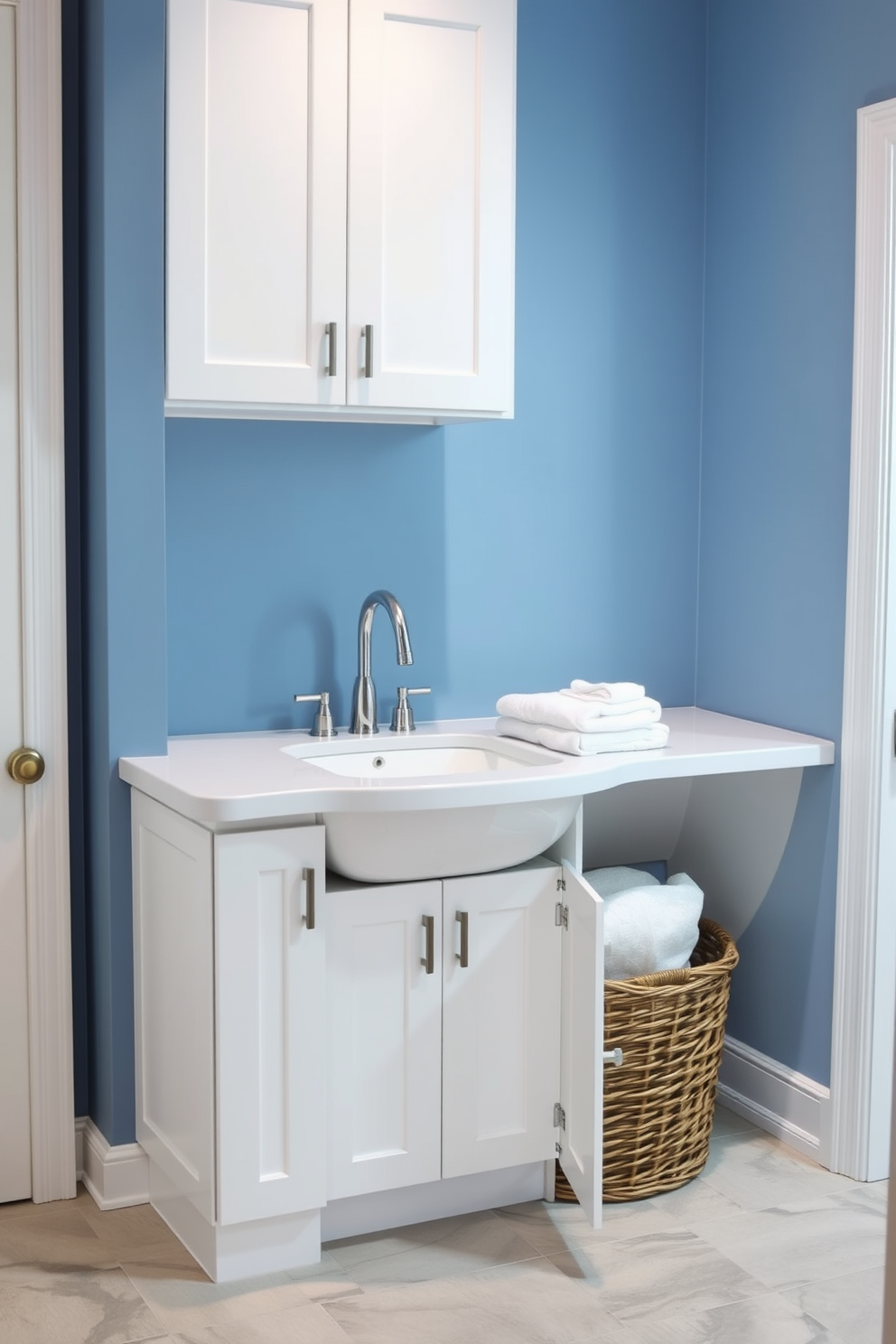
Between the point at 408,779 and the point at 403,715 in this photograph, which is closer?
the point at 408,779

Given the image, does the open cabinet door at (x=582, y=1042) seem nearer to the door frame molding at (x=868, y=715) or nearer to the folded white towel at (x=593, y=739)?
the folded white towel at (x=593, y=739)

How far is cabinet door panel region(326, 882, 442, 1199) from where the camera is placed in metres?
2.31

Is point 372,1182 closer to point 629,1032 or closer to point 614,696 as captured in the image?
point 629,1032

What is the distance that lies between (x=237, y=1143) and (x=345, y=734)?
789mm

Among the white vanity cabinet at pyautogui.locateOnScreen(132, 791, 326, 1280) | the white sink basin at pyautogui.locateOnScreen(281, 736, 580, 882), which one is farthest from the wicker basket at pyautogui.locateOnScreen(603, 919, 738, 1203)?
the white vanity cabinet at pyautogui.locateOnScreen(132, 791, 326, 1280)

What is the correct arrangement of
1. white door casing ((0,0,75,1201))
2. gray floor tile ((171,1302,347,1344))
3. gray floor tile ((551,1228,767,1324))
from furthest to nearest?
white door casing ((0,0,75,1201))
gray floor tile ((551,1228,767,1324))
gray floor tile ((171,1302,347,1344))

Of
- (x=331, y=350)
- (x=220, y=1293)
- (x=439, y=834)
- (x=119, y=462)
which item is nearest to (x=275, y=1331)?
(x=220, y=1293)

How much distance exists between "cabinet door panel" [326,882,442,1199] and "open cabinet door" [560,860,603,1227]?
220mm

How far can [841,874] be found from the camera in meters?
2.68

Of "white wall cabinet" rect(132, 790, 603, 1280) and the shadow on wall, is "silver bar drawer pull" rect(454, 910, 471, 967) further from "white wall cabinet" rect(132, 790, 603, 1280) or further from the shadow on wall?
the shadow on wall

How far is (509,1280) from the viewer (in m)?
2.31

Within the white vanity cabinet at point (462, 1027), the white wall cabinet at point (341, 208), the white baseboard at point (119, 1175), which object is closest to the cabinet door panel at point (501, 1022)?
the white vanity cabinet at point (462, 1027)

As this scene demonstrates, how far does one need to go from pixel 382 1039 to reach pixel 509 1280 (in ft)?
1.38

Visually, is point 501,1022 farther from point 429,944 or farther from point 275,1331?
point 275,1331
